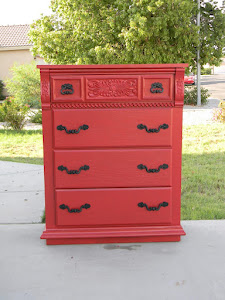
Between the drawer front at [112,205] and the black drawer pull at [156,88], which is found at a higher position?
the black drawer pull at [156,88]

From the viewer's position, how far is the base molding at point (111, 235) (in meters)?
3.12

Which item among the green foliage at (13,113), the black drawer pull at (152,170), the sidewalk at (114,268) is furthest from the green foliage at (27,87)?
the black drawer pull at (152,170)

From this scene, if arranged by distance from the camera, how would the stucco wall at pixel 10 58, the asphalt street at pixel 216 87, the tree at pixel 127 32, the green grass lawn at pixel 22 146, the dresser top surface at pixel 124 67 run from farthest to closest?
the stucco wall at pixel 10 58 < the asphalt street at pixel 216 87 < the tree at pixel 127 32 < the green grass lawn at pixel 22 146 < the dresser top surface at pixel 124 67

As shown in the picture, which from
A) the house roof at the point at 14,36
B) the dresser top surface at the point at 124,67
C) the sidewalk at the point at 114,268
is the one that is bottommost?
the sidewalk at the point at 114,268

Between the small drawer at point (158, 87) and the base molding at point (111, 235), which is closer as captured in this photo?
the small drawer at point (158, 87)

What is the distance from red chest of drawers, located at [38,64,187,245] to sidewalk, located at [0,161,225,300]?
0.49 feet

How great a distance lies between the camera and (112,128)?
9.93ft

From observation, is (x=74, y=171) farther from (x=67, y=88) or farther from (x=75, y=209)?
(x=67, y=88)

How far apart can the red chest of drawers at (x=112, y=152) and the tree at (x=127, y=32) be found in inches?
494

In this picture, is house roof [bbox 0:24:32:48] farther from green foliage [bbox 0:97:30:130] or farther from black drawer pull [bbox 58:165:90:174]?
black drawer pull [bbox 58:165:90:174]

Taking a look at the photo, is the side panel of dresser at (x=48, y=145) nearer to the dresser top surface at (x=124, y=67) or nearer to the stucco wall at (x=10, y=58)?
the dresser top surface at (x=124, y=67)

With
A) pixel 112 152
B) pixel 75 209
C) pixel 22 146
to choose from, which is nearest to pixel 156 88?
pixel 112 152

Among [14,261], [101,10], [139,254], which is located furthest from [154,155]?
[101,10]

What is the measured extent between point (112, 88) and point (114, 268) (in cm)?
133
